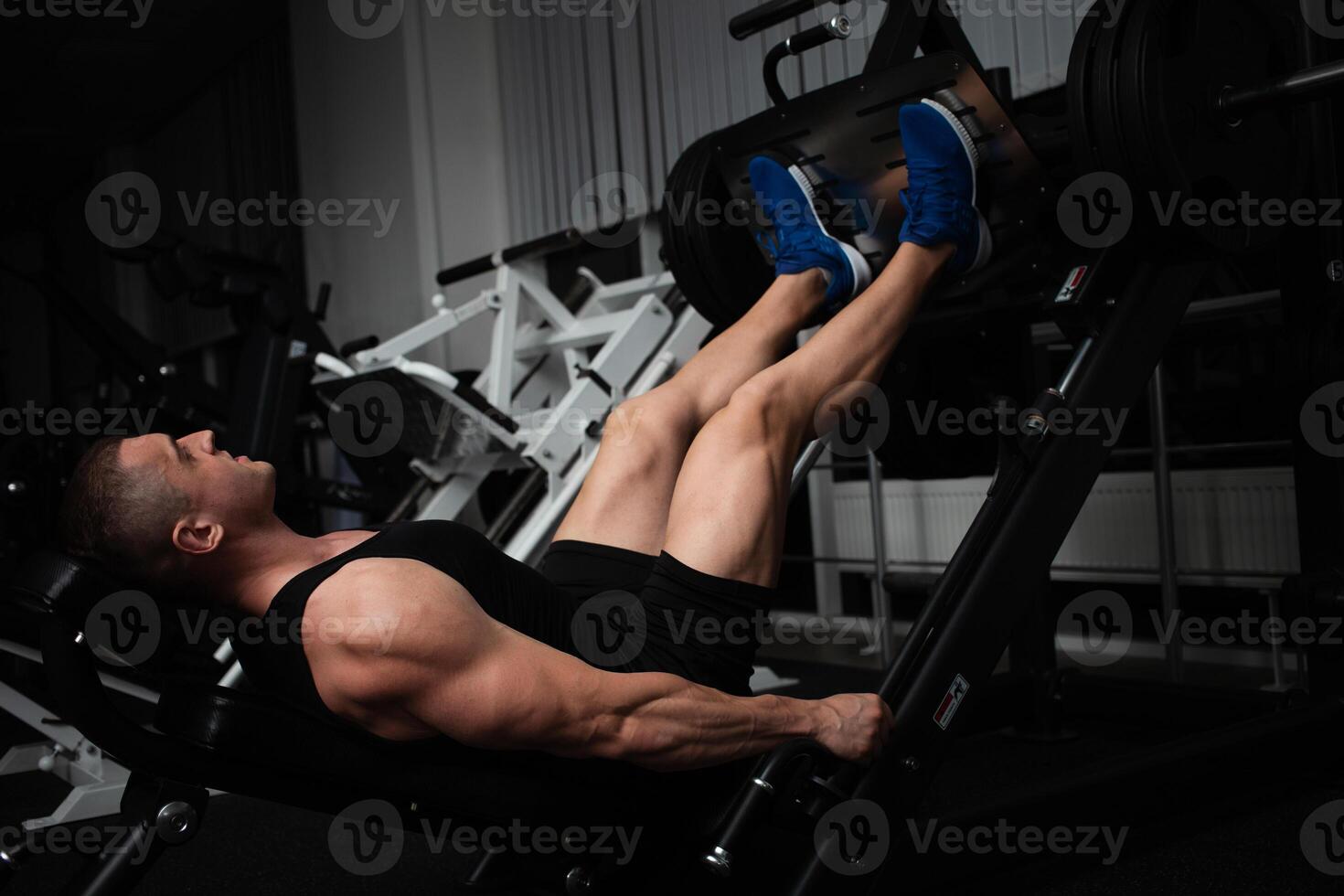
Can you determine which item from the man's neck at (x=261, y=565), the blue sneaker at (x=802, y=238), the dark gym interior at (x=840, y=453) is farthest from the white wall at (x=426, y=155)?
the man's neck at (x=261, y=565)

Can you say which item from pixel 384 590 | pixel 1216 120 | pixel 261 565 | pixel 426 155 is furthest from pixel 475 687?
pixel 426 155

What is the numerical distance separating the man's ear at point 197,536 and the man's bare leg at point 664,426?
1.56 feet

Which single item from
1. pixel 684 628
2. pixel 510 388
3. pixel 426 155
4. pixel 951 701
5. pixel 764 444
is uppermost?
pixel 426 155

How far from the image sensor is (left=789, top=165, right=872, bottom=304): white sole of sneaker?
6.15 feet

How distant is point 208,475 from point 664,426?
63 centimetres

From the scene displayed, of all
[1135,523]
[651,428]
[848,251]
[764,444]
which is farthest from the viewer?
[1135,523]

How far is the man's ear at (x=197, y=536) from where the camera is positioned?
126 centimetres

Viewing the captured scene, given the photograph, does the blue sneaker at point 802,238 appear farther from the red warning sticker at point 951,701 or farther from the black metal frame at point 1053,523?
the red warning sticker at point 951,701

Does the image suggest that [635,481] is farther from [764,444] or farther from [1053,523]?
[1053,523]

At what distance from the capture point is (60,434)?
3916 mm

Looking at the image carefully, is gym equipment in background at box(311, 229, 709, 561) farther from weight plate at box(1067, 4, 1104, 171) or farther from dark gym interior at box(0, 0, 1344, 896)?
weight plate at box(1067, 4, 1104, 171)

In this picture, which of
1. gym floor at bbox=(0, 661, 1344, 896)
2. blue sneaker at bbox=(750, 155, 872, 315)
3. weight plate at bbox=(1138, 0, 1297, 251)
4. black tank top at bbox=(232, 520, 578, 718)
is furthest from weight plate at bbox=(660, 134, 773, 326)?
gym floor at bbox=(0, 661, 1344, 896)

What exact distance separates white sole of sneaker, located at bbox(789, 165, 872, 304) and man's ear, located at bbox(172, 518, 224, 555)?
1071 millimetres

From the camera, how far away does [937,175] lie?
5.67ft
